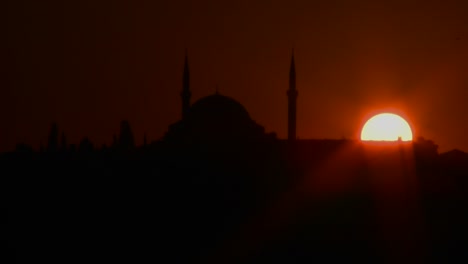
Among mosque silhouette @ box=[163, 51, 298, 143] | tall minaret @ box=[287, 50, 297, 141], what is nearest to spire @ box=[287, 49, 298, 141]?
tall minaret @ box=[287, 50, 297, 141]

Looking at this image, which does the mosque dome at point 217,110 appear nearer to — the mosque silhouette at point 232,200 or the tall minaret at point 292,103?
the mosque silhouette at point 232,200

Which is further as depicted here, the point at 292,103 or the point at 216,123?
the point at 216,123

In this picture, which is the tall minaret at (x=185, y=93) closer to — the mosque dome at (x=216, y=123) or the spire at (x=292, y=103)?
the mosque dome at (x=216, y=123)

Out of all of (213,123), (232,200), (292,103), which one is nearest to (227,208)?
(232,200)

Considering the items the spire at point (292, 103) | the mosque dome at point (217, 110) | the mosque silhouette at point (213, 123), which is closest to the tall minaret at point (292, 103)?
the spire at point (292, 103)

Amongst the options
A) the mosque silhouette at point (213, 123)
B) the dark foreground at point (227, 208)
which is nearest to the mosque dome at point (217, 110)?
the mosque silhouette at point (213, 123)

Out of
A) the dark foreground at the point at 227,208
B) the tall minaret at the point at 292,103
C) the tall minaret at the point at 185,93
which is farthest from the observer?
the tall minaret at the point at 185,93

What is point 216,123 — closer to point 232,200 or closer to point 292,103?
point 292,103

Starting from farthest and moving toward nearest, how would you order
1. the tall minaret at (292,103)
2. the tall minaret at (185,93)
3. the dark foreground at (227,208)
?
the tall minaret at (185,93), the tall minaret at (292,103), the dark foreground at (227,208)

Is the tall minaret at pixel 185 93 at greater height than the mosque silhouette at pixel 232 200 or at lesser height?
greater

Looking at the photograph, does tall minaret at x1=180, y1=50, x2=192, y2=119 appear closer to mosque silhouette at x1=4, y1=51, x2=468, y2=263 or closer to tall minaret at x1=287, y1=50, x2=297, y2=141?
mosque silhouette at x1=4, y1=51, x2=468, y2=263

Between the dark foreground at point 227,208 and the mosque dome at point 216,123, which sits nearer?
the dark foreground at point 227,208

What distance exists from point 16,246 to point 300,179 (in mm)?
13895

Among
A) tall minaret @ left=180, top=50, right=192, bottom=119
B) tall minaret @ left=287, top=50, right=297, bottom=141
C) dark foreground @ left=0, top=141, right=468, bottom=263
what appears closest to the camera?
dark foreground @ left=0, top=141, right=468, bottom=263
